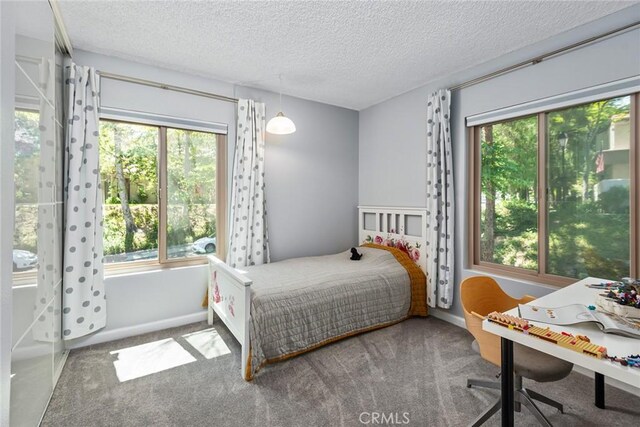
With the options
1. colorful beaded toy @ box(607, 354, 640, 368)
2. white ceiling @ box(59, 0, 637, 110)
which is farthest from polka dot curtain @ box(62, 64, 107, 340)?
colorful beaded toy @ box(607, 354, 640, 368)

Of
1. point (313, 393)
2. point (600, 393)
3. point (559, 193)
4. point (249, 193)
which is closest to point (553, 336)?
point (600, 393)

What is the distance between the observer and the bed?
222 centimetres

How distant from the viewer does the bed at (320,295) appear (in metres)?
2.22

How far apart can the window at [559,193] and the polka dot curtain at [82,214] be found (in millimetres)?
3662

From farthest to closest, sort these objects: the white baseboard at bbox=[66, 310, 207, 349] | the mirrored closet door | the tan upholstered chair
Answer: the white baseboard at bbox=[66, 310, 207, 349]
the tan upholstered chair
the mirrored closet door

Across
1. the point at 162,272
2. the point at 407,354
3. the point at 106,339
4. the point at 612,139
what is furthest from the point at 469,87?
the point at 106,339

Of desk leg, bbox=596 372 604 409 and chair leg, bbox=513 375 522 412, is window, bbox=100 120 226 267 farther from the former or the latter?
desk leg, bbox=596 372 604 409

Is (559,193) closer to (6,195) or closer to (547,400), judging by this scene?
(547,400)

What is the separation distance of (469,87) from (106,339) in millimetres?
4332

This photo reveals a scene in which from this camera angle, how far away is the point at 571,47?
228cm

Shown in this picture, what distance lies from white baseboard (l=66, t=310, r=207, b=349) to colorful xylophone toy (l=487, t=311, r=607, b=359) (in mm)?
2859

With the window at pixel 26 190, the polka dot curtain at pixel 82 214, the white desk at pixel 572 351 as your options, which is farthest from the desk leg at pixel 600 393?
the polka dot curtain at pixel 82 214

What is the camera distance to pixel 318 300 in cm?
249

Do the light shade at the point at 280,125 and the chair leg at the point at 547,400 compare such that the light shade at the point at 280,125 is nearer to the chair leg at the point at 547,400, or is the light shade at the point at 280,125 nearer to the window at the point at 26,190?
the window at the point at 26,190
